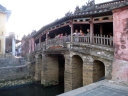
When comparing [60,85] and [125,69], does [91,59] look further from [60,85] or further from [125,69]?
[60,85]

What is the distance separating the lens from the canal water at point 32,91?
14820 mm

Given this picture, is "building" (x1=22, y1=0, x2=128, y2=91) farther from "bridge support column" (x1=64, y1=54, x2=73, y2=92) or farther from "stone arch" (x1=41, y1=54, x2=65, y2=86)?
"stone arch" (x1=41, y1=54, x2=65, y2=86)

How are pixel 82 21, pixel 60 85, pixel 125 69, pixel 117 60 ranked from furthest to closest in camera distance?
1. pixel 60 85
2. pixel 82 21
3. pixel 117 60
4. pixel 125 69

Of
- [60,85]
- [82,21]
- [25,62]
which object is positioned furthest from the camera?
[25,62]

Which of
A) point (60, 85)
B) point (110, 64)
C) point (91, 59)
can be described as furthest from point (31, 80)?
point (110, 64)

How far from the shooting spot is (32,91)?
15.8m

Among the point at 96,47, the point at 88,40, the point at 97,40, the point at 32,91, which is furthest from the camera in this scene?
the point at 32,91

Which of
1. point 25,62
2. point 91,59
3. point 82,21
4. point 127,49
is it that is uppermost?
point 82,21

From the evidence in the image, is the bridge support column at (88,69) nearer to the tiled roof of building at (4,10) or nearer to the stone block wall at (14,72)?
the stone block wall at (14,72)

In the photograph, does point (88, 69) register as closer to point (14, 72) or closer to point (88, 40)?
point (88, 40)

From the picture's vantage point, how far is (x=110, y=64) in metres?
8.28

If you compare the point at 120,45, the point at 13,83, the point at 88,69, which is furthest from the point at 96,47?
the point at 13,83

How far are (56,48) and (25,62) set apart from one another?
9222 mm

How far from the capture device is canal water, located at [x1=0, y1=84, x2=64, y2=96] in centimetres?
1482
